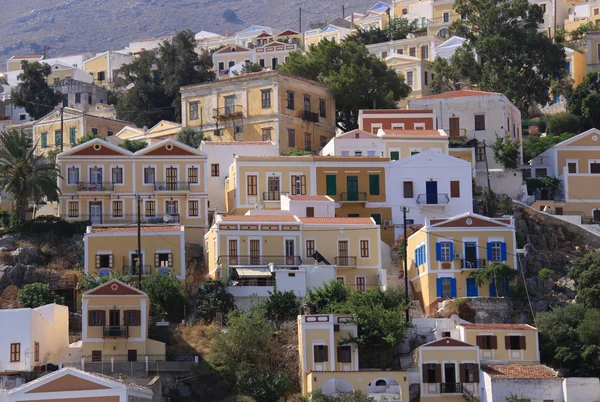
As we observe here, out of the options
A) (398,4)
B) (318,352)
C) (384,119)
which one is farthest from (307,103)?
(398,4)

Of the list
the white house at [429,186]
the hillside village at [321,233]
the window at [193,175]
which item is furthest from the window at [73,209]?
the white house at [429,186]

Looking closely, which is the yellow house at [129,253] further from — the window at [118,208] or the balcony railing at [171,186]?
the balcony railing at [171,186]

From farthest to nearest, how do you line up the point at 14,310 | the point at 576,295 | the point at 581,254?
the point at 581,254 → the point at 576,295 → the point at 14,310

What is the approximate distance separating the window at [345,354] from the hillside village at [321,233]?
0.06 meters

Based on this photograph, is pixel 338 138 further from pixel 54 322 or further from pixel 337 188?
pixel 54 322

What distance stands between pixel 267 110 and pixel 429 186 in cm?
1576

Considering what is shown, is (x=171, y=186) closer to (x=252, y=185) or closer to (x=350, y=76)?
(x=252, y=185)

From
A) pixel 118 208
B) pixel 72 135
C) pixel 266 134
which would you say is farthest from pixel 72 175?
pixel 72 135

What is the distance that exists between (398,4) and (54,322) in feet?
292

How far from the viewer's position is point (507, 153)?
3223 inches

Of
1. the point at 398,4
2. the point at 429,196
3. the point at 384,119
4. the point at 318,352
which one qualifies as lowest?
the point at 318,352

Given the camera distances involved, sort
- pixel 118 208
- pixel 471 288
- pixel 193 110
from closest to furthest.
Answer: pixel 471 288 < pixel 118 208 < pixel 193 110

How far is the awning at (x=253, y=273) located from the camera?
64.1 metres

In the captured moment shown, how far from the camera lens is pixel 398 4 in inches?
5546
